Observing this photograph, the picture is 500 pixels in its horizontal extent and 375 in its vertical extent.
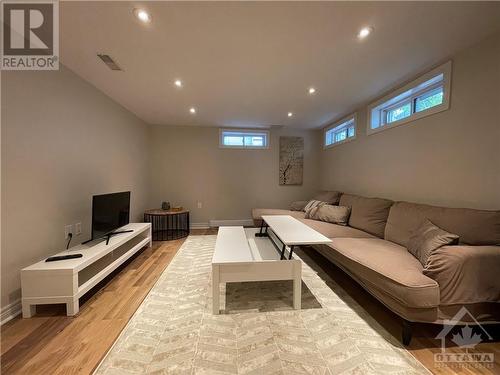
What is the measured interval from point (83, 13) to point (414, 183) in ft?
11.7

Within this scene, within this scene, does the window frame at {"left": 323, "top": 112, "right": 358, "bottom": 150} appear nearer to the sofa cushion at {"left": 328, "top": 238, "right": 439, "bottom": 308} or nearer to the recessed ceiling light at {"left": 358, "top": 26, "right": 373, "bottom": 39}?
the recessed ceiling light at {"left": 358, "top": 26, "right": 373, "bottom": 39}

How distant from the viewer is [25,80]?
1734 millimetres

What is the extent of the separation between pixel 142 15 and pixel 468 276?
292 cm

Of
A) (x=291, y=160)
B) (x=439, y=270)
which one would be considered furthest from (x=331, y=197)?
(x=439, y=270)

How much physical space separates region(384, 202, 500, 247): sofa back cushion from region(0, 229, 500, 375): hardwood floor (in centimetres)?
71

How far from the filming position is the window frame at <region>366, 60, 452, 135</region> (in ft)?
6.67

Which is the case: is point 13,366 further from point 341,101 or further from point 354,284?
point 341,101

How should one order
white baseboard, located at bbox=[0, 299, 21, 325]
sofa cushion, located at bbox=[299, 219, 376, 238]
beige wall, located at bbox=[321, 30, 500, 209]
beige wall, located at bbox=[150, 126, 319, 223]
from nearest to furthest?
1. white baseboard, located at bbox=[0, 299, 21, 325]
2. beige wall, located at bbox=[321, 30, 500, 209]
3. sofa cushion, located at bbox=[299, 219, 376, 238]
4. beige wall, located at bbox=[150, 126, 319, 223]

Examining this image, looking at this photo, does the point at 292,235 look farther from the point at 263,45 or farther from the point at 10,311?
the point at 10,311

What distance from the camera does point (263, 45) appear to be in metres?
1.81

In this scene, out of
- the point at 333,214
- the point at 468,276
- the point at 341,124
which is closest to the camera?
the point at 468,276

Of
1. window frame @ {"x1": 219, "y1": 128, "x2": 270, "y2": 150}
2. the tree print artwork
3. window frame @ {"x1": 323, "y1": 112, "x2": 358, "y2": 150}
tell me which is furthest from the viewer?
the tree print artwork

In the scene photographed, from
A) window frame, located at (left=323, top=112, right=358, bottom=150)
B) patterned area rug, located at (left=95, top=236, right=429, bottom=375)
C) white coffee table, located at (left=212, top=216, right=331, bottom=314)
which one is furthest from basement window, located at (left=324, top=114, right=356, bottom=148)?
patterned area rug, located at (left=95, top=236, right=429, bottom=375)

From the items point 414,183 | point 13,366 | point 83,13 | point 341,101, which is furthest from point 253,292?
point 341,101
